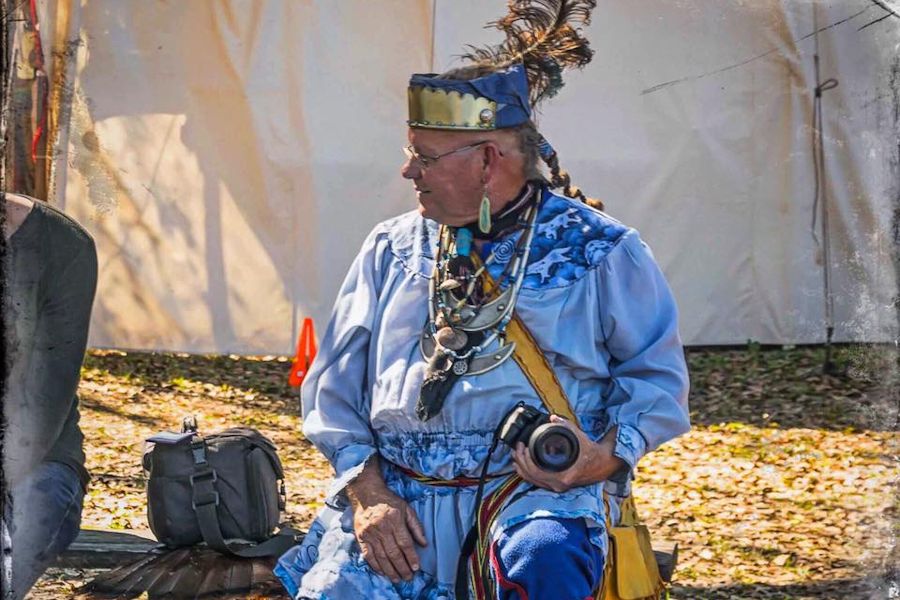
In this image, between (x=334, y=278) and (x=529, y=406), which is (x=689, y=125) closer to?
(x=334, y=278)

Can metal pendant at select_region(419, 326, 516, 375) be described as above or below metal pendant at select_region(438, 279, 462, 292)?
below

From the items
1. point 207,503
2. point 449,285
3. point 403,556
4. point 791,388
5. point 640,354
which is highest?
point 449,285

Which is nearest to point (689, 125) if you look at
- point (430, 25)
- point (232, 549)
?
point (430, 25)

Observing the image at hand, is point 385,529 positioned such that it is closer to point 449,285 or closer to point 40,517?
point 449,285

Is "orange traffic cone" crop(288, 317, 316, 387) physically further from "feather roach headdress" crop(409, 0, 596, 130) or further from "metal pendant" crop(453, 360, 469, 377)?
"metal pendant" crop(453, 360, 469, 377)

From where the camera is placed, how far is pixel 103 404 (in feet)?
26.0

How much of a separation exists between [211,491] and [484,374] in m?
1.14

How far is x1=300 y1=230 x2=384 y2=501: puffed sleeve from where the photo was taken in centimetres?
333

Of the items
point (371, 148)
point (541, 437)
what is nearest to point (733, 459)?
point (371, 148)

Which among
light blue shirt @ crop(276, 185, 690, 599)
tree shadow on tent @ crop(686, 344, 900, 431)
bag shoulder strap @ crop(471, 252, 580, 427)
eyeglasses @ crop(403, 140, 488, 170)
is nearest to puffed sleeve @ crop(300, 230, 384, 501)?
light blue shirt @ crop(276, 185, 690, 599)

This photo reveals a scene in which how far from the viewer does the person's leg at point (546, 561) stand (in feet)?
9.66

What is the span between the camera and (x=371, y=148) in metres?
8.68

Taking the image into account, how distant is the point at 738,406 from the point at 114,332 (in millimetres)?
4067

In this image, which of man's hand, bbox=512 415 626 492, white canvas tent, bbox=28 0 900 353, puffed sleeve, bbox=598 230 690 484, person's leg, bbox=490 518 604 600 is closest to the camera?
person's leg, bbox=490 518 604 600
